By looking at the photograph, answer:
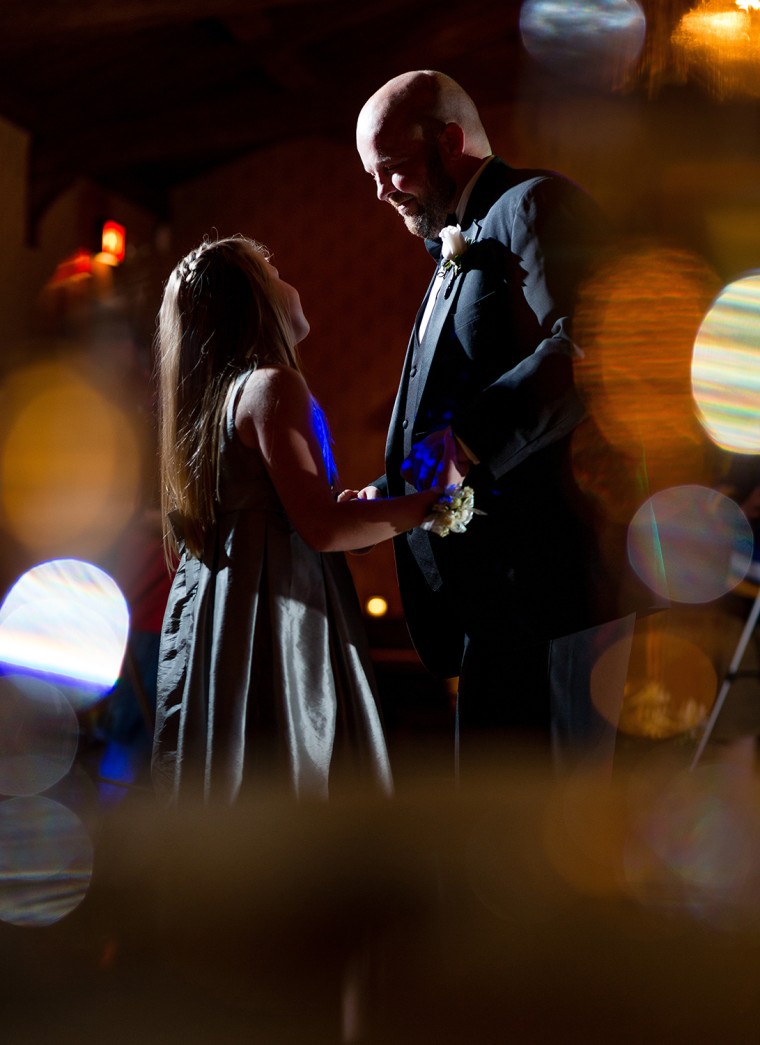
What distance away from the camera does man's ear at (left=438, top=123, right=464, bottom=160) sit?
1.63m

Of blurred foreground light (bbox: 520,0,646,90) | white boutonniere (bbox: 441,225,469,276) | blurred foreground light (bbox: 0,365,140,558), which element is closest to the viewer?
white boutonniere (bbox: 441,225,469,276)

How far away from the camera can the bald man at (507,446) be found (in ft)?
4.60

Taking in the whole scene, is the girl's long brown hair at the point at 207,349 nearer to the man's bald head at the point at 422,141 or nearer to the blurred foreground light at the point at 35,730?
the man's bald head at the point at 422,141

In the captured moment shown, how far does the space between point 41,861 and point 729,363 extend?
18.2 ft

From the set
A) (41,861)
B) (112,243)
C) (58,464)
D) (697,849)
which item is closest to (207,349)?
(41,861)

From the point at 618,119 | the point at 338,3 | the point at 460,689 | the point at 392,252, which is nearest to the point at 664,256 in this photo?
the point at 618,119

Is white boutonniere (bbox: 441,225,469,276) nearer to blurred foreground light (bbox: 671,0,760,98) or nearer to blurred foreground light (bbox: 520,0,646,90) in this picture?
blurred foreground light (bbox: 671,0,760,98)

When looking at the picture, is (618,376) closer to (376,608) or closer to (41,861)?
(41,861)

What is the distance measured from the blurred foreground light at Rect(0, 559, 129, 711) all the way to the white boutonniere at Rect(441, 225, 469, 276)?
6.77 ft

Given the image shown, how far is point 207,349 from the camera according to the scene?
1.49 meters

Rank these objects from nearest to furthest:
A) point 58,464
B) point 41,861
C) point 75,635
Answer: point 41,861
point 75,635
point 58,464

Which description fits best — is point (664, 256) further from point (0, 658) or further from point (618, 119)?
point (0, 658)

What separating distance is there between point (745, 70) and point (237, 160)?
150 inches

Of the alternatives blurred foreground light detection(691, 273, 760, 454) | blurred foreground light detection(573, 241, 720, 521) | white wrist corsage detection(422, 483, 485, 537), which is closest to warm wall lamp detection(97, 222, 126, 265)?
blurred foreground light detection(691, 273, 760, 454)
